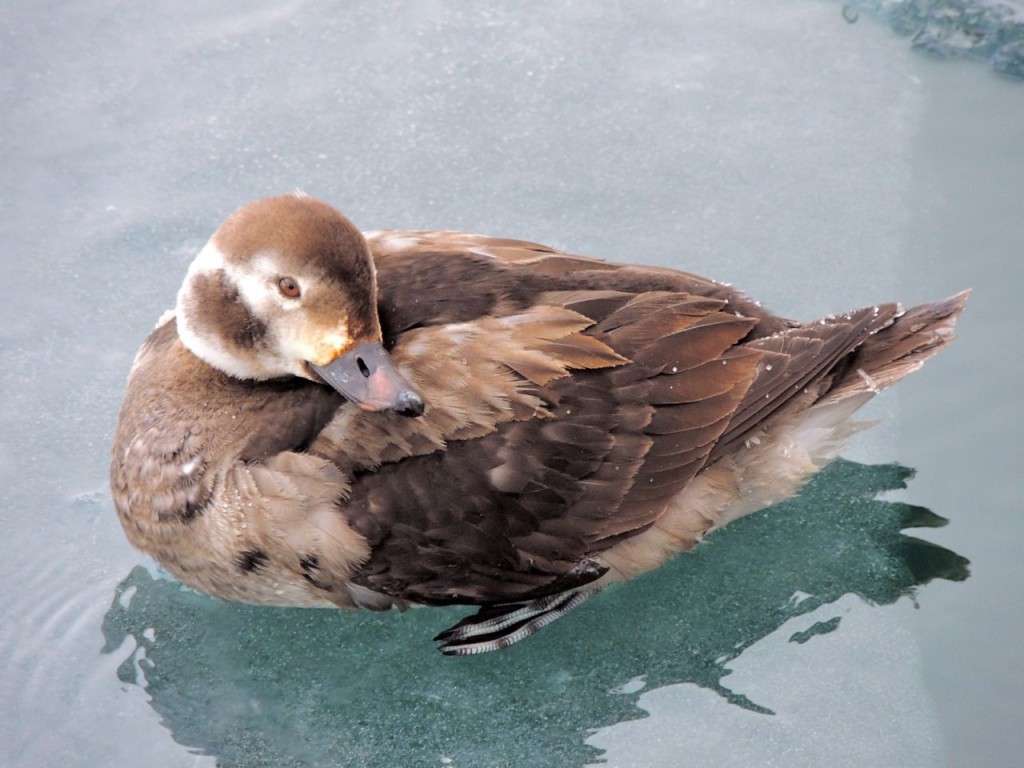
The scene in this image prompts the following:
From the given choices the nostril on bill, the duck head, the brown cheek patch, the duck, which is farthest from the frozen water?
the brown cheek patch

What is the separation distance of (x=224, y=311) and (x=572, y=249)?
1.46 metres

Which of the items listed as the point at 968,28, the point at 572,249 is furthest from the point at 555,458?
the point at 968,28

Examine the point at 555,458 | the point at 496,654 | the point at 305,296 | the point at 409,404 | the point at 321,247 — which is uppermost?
the point at 321,247

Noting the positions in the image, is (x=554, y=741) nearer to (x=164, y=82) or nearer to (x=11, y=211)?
(x=11, y=211)

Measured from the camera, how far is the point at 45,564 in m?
3.57

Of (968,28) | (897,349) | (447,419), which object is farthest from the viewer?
(968,28)

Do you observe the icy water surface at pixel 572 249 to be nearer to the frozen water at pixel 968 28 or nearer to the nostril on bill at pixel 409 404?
the frozen water at pixel 968 28

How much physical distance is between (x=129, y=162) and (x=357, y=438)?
201 cm

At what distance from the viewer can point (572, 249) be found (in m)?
4.39

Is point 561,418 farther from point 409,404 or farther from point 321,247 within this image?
point 321,247

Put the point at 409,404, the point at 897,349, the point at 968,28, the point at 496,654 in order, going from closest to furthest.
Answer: the point at 409,404
the point at 496,654
the point at 897,349
the point at 968,28

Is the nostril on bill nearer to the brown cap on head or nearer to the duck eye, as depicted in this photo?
the brown cap on head

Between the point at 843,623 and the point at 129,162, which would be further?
the point at 129,162

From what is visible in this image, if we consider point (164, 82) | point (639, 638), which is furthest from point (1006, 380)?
point (164, 82)
